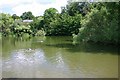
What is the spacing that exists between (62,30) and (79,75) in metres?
22.9

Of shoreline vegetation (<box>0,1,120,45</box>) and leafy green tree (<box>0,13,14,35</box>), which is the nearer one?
shoreline vegetation (<box>0,1,120,45</box>)

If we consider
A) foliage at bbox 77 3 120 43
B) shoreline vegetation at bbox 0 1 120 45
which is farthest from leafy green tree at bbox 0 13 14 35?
foliage at bbox 77 3 120 43

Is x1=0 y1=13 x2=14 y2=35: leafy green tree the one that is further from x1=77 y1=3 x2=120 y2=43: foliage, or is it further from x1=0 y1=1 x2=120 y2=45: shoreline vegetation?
x1=77 y1=3 x2=120 y2=43: foliage

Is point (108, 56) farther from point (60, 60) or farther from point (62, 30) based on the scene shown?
point (62, 30)

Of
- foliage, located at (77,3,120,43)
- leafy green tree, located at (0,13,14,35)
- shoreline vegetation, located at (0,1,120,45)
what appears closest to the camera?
foliage, located at (77,3,120,43)

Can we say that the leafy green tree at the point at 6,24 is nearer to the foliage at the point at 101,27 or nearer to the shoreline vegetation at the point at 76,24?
the shoreline vegetation at the point at 76,24

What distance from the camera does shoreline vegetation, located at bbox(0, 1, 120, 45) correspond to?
15.5 metres

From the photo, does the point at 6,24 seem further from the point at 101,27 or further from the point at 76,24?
the point at 101,27

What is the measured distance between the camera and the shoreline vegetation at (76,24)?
611 inches

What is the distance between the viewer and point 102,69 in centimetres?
949

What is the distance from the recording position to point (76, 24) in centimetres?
2834

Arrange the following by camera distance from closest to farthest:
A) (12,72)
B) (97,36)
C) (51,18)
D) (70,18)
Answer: (12,72) < (97,36) < (70,18) < (51,18)

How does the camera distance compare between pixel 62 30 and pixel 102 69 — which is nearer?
pixel 102 69

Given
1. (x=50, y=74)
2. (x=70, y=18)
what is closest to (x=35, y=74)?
(x=50, y=74)
